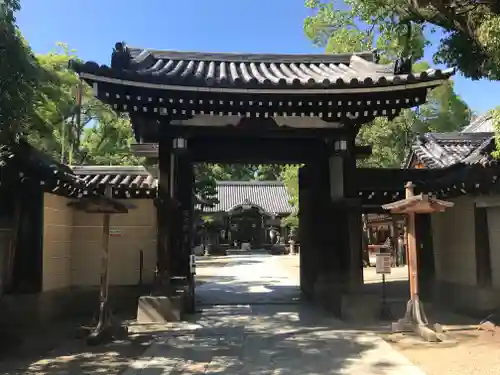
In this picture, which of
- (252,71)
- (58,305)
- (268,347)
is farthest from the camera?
(252,71)

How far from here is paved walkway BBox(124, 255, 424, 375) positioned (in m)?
6.02

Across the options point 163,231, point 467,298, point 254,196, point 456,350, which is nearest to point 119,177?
point 163,231

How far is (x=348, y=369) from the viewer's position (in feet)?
19.5

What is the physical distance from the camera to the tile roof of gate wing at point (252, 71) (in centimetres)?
840

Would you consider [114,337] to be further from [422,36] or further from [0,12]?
[422,36]

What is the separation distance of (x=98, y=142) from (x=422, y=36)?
77.4 ft

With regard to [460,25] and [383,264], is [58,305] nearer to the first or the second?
[383,264]

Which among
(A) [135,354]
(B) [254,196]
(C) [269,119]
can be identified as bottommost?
(A) [135,354]

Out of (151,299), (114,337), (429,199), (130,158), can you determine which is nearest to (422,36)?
(429,199)

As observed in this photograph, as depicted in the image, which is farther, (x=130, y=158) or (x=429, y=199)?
(x=130, y=158)

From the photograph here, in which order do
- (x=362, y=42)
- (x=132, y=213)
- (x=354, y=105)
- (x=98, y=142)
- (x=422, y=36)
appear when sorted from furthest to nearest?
(x=98, y=142) < (x=362, y=42) < (x=422, y=36) < (x=132, y=213) < (x=354, y=105)

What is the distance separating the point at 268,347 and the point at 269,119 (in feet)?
15.1

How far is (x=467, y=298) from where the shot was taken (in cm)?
974

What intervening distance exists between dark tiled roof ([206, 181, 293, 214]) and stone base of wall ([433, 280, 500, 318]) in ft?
93.6
